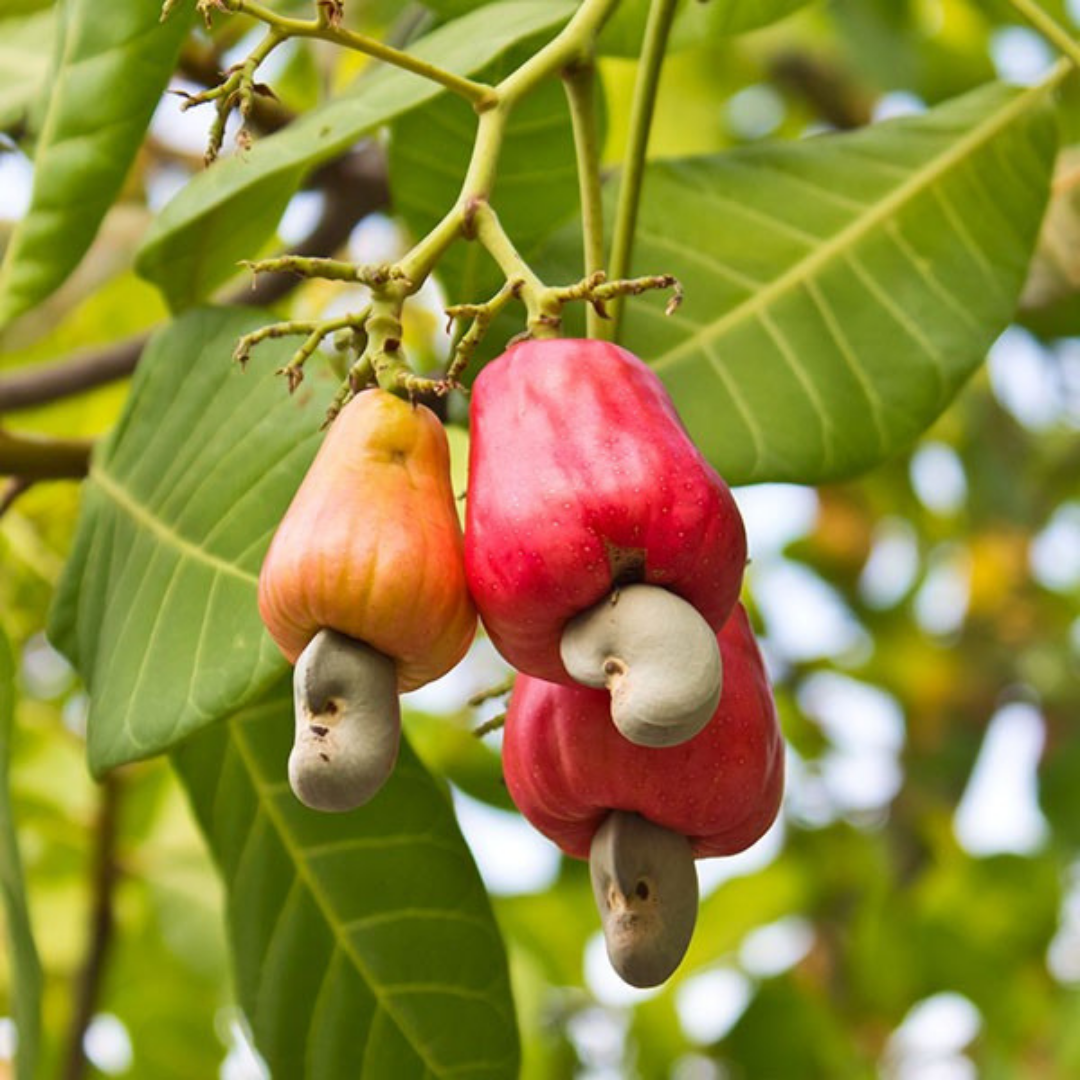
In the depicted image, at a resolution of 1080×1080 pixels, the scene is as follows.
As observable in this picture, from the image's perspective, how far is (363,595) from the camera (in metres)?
0.80

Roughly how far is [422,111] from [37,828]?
1.37 m

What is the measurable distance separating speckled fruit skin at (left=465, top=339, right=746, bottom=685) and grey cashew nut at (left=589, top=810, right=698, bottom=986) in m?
0.10

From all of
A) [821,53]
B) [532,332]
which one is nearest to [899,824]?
[821,53]

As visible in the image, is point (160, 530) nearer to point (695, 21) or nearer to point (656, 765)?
point (656, 765)

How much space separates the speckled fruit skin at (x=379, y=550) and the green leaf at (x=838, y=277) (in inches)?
14.4

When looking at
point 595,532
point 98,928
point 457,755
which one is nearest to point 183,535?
point 595,532

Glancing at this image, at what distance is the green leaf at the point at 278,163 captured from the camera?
1140mm

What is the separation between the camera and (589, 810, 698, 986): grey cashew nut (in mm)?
874

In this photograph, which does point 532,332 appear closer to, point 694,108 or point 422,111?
A: point 422,111

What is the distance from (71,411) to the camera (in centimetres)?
234

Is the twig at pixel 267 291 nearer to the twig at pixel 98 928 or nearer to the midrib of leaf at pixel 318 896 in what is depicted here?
the twig at pixel 98 928

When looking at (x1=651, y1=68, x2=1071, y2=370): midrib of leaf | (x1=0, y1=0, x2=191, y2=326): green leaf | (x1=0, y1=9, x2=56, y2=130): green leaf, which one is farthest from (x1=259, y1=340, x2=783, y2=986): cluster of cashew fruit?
(x1=0, y1=9, x2=56, y2=130): green leaf

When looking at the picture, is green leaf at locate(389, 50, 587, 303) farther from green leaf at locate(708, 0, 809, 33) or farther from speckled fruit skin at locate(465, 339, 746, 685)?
speckled fruit skin at locate(465, 339, 746, 685)

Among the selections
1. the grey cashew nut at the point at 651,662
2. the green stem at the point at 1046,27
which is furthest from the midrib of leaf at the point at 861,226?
the grey cashew nut at the point at 651,662
